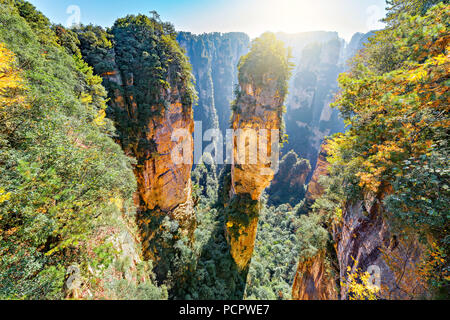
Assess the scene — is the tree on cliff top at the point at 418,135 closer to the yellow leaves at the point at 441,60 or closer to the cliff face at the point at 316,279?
the yellow leaves at the point at 441,60

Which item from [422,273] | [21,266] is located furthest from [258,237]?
[21,266]

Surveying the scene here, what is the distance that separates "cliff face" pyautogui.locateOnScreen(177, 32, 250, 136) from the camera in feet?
263

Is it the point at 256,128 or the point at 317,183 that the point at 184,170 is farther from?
the point at 317,183

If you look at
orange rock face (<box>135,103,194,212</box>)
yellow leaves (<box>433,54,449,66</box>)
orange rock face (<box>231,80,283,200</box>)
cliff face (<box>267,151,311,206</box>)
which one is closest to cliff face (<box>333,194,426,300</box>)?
yellow leaves (<box>433,54,449,66</box>)

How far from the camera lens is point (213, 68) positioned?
9244 cm

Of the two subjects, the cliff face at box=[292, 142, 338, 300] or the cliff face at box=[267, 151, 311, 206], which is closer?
the cliff face at box=[292, 142, 338, 300]

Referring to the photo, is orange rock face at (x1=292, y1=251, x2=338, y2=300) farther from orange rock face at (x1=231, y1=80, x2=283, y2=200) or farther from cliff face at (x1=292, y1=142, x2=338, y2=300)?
orange rock face at (x1=231, y1=80, x2=283, y2=200)

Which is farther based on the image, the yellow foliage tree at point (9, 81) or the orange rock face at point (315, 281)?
the orange rock face at point (315, 281)

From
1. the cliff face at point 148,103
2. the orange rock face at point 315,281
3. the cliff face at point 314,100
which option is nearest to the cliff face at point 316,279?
the orange rock face at point 315,281

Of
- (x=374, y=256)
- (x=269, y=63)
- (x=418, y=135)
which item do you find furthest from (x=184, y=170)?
(x=418, y=135)

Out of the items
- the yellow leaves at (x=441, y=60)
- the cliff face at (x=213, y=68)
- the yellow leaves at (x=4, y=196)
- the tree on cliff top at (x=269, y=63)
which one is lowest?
the yellow leaves at (x=4, y=196)

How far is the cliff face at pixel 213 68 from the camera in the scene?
80.2 meters

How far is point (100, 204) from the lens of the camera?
5.75 metres

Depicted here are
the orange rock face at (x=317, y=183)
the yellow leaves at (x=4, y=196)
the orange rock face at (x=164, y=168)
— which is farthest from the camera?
the orange rock face at (x=317, y=183)
